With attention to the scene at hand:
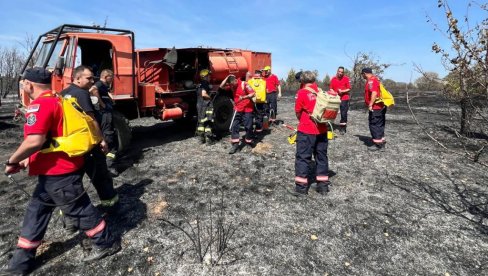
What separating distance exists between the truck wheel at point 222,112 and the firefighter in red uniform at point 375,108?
3267 millimetres

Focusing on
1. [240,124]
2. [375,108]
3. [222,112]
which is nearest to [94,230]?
[240,124]

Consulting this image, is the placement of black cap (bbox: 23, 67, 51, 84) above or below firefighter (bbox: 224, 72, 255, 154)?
above

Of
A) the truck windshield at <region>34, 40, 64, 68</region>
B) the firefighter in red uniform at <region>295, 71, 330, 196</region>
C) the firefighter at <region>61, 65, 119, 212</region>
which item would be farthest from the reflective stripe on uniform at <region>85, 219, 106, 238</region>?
the truck windshield at <region>34, 40, 64, 68</region>

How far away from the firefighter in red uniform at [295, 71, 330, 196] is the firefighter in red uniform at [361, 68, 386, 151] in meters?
2.48

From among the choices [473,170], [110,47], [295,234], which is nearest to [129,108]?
[110,47]

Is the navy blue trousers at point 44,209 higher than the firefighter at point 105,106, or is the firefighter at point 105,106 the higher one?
the firefighter at point 105,106

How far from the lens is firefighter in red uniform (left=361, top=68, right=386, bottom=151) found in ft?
21.9

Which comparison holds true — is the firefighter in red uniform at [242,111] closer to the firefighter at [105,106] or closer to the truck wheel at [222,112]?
the truck wheel at [222,112]

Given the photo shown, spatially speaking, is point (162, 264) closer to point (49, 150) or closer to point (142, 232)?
point (142, 232)

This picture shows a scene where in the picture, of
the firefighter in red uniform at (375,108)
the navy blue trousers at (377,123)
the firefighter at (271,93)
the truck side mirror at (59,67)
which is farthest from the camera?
the firefighter at (271,93)

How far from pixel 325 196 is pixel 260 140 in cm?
319

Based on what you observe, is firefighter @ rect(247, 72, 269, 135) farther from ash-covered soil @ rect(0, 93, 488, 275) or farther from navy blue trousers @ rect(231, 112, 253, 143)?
ash-covered soil @ rect(0, 93, 488, 275)

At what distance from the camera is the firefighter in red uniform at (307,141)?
462 centimetres

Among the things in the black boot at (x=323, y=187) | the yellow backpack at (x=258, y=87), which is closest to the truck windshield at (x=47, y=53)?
the yellow backpack at (x=258, y=87)
